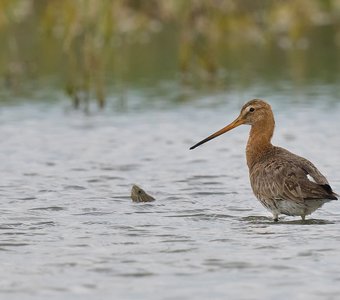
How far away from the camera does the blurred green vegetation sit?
17688mm

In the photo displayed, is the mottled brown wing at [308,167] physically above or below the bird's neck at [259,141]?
below

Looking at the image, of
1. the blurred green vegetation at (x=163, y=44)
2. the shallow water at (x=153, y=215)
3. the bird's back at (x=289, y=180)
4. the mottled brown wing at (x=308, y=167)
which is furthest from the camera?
the blurred green vegetation at (x=163, y=44)

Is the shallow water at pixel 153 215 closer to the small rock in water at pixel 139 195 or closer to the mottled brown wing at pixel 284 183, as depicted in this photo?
the small rock in water at pixel 139 195

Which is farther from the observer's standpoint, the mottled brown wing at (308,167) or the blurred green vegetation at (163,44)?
the blurred green vegetation at (163,44)

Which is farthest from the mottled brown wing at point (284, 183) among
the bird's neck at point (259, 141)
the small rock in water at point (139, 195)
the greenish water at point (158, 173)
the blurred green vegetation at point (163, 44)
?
the blurred green vegetation at point (163, 44)

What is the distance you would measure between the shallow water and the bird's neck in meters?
0.47

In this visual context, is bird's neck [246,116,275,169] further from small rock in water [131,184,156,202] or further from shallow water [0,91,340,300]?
small rock in water [131,184,156,202]

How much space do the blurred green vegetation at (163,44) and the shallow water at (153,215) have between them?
165cm

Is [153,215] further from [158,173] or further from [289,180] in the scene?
[158,173]

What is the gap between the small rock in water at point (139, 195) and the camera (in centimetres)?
1076

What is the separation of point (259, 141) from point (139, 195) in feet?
4.17

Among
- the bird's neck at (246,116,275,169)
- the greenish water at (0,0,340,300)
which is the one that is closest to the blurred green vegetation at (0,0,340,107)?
the greenish water at (0,0,340,300)

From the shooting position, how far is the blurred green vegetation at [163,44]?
17688 millimetres

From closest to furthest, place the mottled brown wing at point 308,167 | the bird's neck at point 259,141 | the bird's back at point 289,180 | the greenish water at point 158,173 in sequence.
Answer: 1. the greenish water at point 158,173
2. the bird's back at point 289,180
3. the mottled brown wing at point 308,167
4. the bird's neck at point 259,141
